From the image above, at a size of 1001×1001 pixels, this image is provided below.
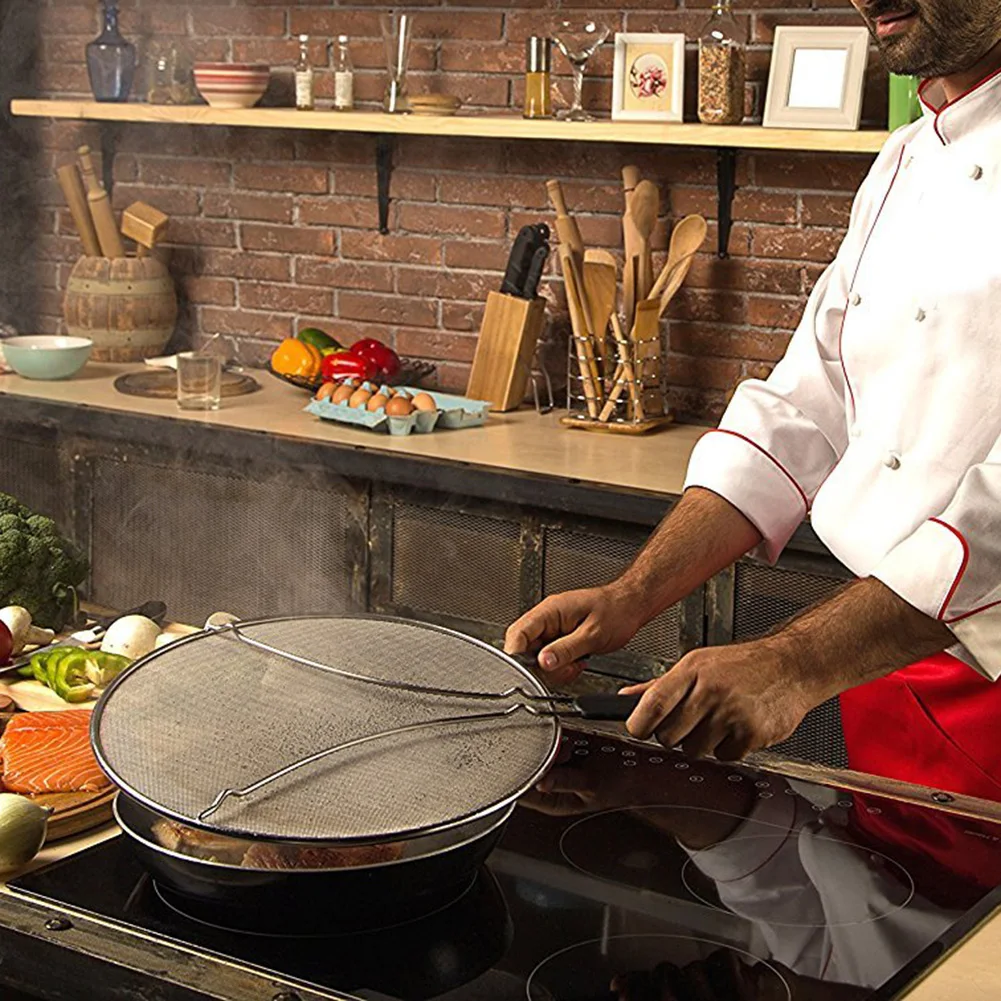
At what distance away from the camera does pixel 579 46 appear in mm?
3613

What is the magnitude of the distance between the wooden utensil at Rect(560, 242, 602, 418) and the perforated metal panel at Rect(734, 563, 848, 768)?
2.39ft

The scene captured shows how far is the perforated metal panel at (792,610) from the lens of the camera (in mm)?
2838

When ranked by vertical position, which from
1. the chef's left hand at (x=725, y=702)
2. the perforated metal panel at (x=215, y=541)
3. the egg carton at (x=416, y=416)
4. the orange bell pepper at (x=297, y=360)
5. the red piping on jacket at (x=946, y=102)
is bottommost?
the perforated metal panel at (x=215, y=541)

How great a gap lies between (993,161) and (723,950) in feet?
3.31

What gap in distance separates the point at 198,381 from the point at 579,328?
84 cm

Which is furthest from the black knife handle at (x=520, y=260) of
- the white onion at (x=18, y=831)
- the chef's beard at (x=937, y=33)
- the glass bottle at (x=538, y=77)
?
the white onion at (x=18, y=831)

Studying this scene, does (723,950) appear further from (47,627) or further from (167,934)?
Result: (47,627)

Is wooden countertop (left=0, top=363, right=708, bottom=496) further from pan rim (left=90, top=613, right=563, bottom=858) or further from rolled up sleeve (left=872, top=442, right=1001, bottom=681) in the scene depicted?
pan rim (left=90, top=613, right=563, bottom=858)

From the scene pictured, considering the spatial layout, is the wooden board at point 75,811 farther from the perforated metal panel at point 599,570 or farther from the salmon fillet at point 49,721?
the perforated metal panel at point 599,570

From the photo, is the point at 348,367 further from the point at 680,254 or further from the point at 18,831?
the point at 18,831

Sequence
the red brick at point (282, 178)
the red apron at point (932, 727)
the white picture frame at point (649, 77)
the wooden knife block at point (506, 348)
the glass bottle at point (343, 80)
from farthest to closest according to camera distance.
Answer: the red brick at point (282, 178) < the glass bottle at point (343, 80) < the wooden knife block at point (506, 348) < the white picture frame at point (649, 77) < the red apron at point (932, 727)

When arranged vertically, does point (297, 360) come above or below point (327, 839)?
below

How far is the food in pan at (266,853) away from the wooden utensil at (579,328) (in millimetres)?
2301

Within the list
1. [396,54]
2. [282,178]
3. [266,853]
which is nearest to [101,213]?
[282,178]
